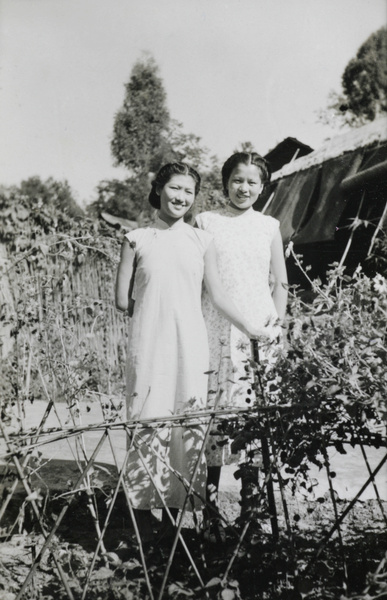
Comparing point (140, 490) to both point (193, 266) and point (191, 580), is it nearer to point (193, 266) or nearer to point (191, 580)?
point (191, 580)

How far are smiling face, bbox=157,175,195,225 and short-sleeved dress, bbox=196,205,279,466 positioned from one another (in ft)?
0.93

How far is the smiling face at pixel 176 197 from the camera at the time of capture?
2.64 m

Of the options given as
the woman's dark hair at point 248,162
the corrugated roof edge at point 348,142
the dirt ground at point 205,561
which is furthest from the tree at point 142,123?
the dirt ground at point 205,561

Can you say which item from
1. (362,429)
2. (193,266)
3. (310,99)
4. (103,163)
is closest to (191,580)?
(362,429)

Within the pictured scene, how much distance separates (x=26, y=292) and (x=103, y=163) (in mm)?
29850

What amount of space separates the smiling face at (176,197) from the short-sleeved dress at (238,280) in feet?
0.93

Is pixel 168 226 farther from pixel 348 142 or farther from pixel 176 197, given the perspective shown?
pixel 348 142

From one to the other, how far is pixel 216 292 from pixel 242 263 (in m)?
0.28

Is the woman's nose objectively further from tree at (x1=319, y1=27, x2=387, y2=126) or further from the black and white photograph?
tree at (x1=319, y1=27, x2=387, y2=126)

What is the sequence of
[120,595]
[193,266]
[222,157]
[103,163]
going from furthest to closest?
[103,163], [222,157], [193,266], [120,595]

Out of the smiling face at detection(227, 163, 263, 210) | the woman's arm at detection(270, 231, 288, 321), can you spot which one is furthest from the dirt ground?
the smiling face at detection(227, 163, 263, 210)

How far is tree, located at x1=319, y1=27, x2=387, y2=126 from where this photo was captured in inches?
1238

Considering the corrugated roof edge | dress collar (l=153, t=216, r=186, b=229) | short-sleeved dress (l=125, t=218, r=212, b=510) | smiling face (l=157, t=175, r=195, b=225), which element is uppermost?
the corrugated roof edge

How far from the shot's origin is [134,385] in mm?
2512
